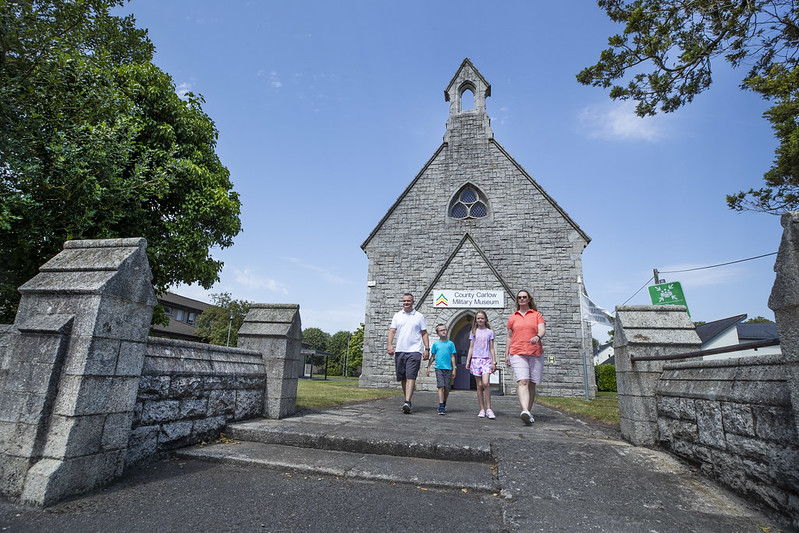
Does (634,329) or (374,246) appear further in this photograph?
(374,246)

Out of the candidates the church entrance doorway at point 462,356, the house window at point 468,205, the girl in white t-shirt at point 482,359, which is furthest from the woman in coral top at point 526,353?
the house window at point 468,205

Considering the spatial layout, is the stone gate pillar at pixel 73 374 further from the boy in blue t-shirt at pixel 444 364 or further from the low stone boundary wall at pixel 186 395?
the boy in blue t-shirt at pixel 444 364

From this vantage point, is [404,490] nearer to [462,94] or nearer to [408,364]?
[408,364]

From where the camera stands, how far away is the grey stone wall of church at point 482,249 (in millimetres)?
14555

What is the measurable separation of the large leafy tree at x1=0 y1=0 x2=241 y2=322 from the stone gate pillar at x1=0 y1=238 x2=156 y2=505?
5.78 m

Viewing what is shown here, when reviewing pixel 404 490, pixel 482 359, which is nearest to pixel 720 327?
pixel 482 359

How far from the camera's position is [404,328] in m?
6.72

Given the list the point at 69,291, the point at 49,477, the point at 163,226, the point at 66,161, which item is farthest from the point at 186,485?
the point at 163,226

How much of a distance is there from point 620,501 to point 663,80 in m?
7.40

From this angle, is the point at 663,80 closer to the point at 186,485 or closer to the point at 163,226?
the point at 186,485

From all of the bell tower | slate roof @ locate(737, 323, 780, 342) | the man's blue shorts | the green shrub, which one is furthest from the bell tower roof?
slate roof @ locate(737, 323, 780, 342)

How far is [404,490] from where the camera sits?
2977 mm

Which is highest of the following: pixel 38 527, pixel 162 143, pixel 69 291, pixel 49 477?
pixel 162 143

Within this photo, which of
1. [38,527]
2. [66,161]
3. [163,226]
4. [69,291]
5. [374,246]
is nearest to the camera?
[38,527]
